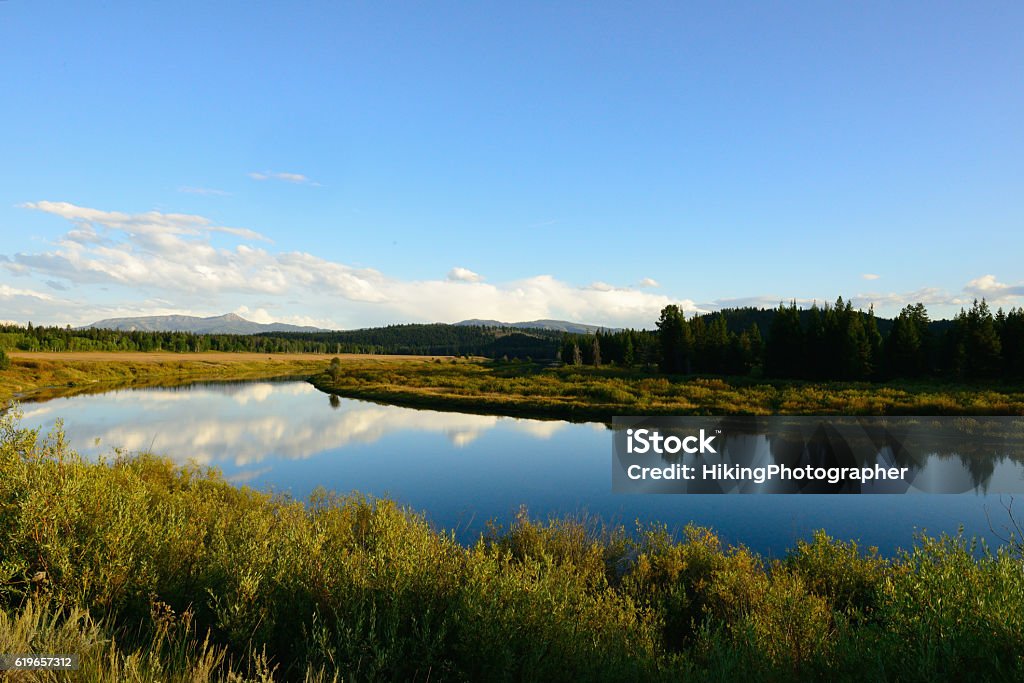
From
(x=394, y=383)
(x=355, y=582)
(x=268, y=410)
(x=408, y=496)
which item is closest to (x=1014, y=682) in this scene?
(x=355, y=582)

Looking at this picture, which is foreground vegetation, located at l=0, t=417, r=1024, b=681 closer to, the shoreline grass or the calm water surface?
the calm water surface

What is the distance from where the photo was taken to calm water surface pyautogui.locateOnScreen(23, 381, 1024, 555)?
57.0ft

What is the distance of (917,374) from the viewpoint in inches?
2099

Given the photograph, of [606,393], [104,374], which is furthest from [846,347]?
[104,374]

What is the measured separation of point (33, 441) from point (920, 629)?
11674mm

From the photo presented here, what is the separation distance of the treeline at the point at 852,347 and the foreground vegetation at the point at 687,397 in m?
4.03

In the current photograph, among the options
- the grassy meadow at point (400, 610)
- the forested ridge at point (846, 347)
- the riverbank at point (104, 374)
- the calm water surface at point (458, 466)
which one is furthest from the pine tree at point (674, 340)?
the riverbank at point (104, 374)

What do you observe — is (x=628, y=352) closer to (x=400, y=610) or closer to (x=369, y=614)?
(x=400, y=610)

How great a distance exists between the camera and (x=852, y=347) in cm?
5309

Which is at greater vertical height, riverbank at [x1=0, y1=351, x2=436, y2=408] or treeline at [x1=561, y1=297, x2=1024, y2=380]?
treeline at [x1=561, y1=297, x2=1024, y2=380]

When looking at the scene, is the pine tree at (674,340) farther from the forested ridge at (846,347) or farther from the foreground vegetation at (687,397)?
the foreground vegetation at (687,397)

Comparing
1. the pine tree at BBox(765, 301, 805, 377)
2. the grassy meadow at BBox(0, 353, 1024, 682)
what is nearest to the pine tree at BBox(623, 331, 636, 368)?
the pine tree at BBox(765, 301, 805, 377)

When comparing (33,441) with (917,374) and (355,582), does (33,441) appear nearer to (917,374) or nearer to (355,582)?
(355,582)

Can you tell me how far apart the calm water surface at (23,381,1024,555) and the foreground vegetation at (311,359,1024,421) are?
4610 mm
